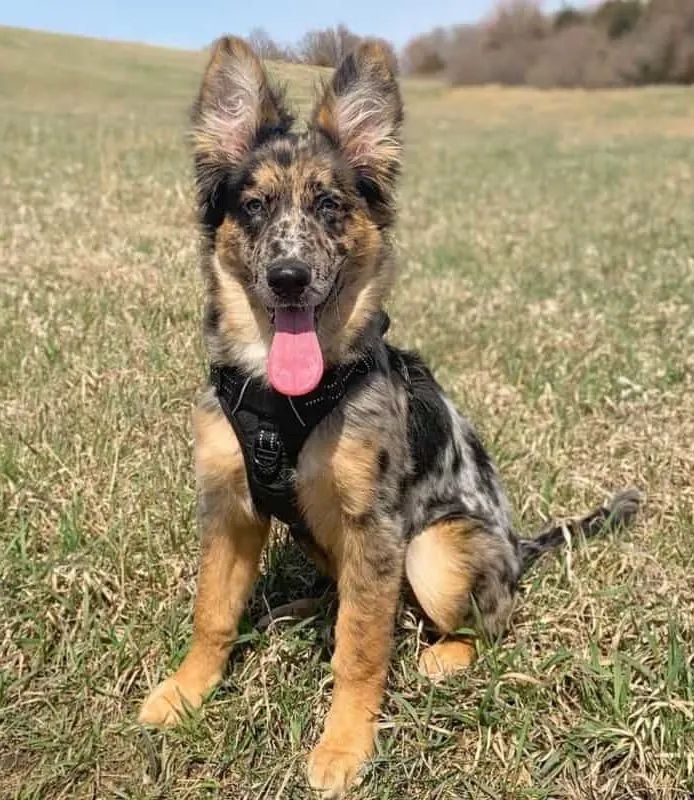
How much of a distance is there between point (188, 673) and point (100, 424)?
173 centimetres

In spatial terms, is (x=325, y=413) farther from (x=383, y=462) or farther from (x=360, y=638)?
(x=360, y=638)

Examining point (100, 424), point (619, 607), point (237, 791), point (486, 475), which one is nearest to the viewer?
point (237, 791)

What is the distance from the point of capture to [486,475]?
388cm

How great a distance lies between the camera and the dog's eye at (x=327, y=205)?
324 cm

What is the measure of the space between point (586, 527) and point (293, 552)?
54.7 inches

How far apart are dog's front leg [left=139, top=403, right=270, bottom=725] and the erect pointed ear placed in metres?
0.96

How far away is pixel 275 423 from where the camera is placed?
3.12m

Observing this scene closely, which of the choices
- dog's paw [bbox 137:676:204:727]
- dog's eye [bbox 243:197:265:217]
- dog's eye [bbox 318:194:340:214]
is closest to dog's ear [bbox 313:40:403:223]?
dog's eye [bbox 318:194:340:214]

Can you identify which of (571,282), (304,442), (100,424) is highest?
(304,442)

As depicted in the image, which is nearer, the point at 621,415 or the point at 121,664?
the point at 121,664

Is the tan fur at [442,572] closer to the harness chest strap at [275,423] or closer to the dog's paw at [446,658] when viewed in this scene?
the dog's paw at [446,658]

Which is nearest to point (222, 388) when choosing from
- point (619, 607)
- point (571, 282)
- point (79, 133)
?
point (619, 607)

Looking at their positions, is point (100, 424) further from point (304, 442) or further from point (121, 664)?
point (304, 442)

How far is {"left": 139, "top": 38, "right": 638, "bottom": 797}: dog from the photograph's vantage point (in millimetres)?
3088
